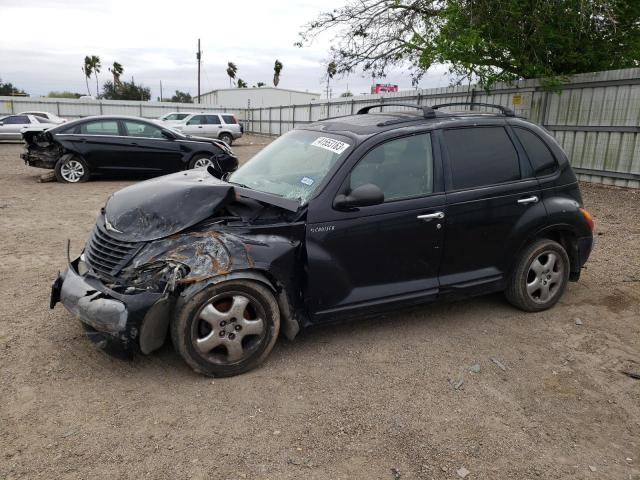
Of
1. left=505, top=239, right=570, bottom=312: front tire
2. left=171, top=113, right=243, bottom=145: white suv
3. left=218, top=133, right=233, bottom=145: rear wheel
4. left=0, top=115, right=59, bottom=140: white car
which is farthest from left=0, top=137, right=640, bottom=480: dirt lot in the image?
left=0, top=115, right=59, bottom=140: white car

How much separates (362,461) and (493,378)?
131 centimetres

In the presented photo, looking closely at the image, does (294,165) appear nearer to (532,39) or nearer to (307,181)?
(307,181)

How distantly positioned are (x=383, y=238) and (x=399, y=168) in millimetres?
588

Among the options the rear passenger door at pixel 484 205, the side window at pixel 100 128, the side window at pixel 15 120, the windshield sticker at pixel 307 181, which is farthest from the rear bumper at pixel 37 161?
the side window at pixel 15 120

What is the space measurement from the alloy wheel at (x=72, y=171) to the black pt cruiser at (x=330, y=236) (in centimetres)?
849

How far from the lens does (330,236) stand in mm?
3607

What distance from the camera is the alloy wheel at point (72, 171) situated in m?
11.7

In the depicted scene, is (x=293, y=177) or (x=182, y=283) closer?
(x=182, y=283)

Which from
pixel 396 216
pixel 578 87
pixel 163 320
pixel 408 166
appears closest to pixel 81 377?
pixel 163 320

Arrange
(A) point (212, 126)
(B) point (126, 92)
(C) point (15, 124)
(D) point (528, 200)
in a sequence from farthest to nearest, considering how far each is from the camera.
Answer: (B) point (126, 92) → (A) point (212, 126) → (C) point (15, 124) → (D) point (528, 200)

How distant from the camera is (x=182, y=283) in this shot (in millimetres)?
3227

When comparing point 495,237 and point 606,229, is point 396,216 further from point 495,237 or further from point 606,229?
point 606,229

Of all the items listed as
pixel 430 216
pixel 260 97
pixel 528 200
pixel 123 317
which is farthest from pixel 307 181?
pixel 260 97

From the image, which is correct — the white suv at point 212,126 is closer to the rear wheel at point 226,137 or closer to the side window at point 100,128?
the rear wheel at point 226,137
